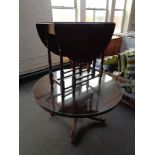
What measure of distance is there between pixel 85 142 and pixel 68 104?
0.53 meters

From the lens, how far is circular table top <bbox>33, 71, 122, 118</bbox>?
3.05ft

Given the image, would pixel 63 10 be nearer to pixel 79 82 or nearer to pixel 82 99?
pixel 79 82

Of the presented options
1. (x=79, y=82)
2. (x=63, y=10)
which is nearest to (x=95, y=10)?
(x=63, y=10)

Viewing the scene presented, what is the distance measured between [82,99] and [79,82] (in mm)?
193

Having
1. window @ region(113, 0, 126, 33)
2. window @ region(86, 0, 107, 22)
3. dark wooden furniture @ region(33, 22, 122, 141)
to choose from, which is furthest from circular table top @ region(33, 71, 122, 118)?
window @ region(113, 0, 126, 33)

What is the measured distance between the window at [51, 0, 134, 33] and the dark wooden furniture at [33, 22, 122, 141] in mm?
2067

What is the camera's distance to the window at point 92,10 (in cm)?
288

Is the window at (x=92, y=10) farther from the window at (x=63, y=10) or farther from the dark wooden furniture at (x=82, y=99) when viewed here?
the dark wooden furniture at (x=82, y=99)

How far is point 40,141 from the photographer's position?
51.6 inches

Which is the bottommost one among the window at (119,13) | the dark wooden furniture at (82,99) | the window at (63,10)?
the dark wooden furniture at (82,99)

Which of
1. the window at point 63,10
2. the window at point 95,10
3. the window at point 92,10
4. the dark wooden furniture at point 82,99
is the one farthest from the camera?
the window at point 95,10

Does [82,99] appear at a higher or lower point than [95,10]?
lower

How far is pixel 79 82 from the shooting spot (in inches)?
47.7

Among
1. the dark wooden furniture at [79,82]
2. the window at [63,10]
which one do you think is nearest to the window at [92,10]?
the window at [63,10]
